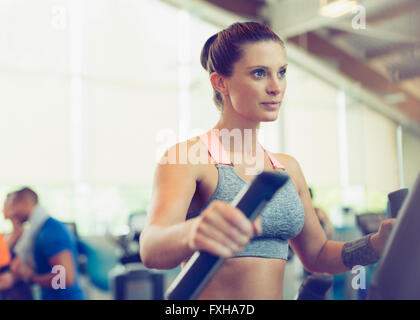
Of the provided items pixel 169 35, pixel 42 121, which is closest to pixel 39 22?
pixel 42 121

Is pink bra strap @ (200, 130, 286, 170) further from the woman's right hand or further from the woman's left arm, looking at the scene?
the woman's right hand

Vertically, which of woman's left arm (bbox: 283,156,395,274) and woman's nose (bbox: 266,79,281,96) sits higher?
woman's nose (bbox: 266,79,281,96)

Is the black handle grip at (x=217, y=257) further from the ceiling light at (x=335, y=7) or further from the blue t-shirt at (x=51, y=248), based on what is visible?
the ceiling light at (x=335, y=7)

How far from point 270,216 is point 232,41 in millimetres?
363

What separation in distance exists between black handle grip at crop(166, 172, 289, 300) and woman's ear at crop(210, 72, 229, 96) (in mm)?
510

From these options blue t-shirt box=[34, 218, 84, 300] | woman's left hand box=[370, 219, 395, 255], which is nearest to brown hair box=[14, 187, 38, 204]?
blue t-shirt box=[34, 218, 84, 300]

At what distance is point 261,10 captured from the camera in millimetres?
7059

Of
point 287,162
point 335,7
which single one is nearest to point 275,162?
point 287,162

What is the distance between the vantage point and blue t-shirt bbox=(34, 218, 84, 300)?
259cm

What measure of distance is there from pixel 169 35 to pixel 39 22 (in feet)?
5.37

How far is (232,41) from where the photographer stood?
3.33ft

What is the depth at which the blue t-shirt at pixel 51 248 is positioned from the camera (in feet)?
8.51

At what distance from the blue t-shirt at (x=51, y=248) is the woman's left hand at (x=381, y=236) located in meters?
1.98

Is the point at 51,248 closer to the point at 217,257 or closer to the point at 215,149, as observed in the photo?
the point at 215,149
